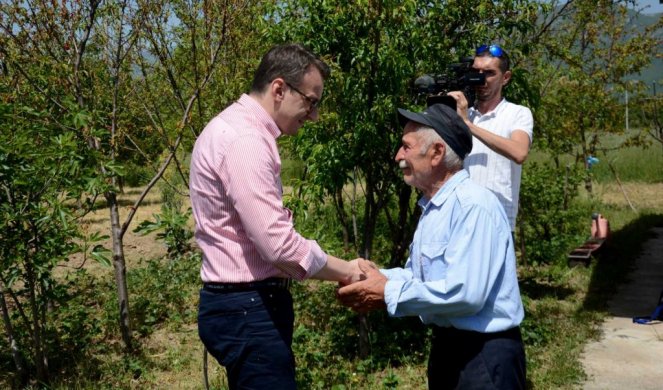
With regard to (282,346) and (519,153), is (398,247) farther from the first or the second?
(282,346)

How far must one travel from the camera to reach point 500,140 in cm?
381

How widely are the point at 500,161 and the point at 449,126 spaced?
1551 mm

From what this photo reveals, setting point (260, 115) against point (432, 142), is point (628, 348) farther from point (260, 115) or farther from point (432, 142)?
point (260, 115)

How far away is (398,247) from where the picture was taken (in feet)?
20.6

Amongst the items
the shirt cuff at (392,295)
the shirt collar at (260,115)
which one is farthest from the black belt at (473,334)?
the shirt collar at (260,115)

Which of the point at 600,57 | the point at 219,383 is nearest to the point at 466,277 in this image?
the point at 219,383

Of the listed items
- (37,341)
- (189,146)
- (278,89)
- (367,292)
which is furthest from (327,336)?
(278,89)

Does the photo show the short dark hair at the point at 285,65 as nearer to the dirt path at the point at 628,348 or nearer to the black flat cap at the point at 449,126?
the black flat cap at the point at 449,126

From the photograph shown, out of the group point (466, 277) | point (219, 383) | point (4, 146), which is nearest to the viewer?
point (466, 277)

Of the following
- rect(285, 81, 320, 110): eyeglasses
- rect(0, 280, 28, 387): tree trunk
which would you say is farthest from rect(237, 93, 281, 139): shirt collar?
rect(0, 280, 28, 387): tree trunk

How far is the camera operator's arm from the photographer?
3.79 m

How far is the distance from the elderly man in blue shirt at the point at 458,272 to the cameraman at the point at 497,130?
4.46ft

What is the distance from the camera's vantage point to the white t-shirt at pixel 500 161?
3.96m

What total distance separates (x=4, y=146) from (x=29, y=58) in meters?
1.51
